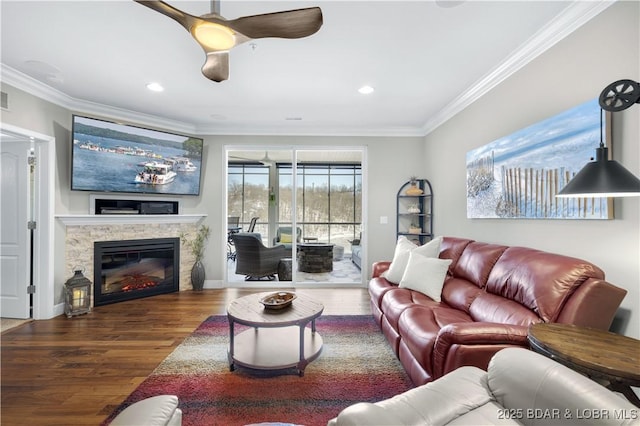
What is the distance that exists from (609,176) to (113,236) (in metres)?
5.11

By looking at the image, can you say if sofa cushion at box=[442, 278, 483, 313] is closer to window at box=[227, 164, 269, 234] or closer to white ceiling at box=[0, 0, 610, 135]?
white ceiling at box=[0, 0, 610, 135]

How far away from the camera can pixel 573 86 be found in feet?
6.38

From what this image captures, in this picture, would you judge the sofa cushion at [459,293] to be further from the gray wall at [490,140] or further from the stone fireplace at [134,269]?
the stone fireplace at [134,269]

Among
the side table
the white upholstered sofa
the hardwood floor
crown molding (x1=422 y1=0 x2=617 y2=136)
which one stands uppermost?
crown molding (x1=422 y1=0 x2=617 y2=136)

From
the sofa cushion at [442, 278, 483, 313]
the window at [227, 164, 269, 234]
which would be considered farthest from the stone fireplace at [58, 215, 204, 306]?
the sofa cushion at [442, 278, 483, 313]

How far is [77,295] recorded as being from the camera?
3426 mm

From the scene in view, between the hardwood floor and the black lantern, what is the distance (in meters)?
0.11

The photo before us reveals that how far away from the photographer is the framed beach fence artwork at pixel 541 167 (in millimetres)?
1766

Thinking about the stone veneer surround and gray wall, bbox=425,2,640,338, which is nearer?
gray wall, bbox=425,2,640,338

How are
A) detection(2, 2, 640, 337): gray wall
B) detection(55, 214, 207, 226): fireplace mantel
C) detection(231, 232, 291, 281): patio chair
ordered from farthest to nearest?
detection(231, 232, 291, 281): patio chair
detection(55, 214, 207, 226): fireplace mantel
detection(2, 2, 640, 337): gray wall

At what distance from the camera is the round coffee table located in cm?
209

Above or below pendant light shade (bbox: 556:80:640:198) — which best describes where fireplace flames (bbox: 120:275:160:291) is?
below

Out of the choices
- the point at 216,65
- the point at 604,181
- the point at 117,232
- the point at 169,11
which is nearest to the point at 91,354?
the point at 117,232

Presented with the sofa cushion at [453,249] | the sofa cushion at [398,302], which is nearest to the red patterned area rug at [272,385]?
the sofa cushion at [398,302]
